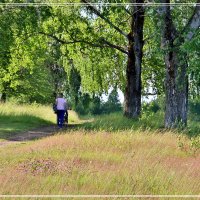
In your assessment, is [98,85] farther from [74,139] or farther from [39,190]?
[39,190]

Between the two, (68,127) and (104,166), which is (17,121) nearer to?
(68,127)

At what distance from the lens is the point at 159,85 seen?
35250mm

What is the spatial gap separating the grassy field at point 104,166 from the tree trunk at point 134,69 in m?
11.3

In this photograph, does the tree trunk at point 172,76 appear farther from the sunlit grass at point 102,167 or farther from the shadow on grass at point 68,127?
the sunlit grass at point 102,167

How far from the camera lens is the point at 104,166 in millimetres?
9977

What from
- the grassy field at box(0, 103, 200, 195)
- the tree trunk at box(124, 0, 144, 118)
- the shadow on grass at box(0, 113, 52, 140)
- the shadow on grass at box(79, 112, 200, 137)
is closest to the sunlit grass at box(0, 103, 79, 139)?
the shadow on grass at box(0, 113, 52, 140)

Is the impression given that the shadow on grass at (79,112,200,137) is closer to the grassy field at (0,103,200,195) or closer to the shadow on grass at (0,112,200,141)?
the shadow on grass at (0,112,200,141)

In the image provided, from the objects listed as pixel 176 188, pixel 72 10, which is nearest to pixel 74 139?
pixel 176 188

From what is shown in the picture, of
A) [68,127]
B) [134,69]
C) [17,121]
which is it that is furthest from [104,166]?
[134,69]

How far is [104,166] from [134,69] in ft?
56.2

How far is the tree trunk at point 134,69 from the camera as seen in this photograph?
85.6 ft

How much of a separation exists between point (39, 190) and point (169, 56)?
1331 cm

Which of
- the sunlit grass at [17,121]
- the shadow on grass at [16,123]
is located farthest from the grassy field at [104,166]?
the sunlit grass at [17,121]

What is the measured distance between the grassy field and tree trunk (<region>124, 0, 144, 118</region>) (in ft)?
36.9
